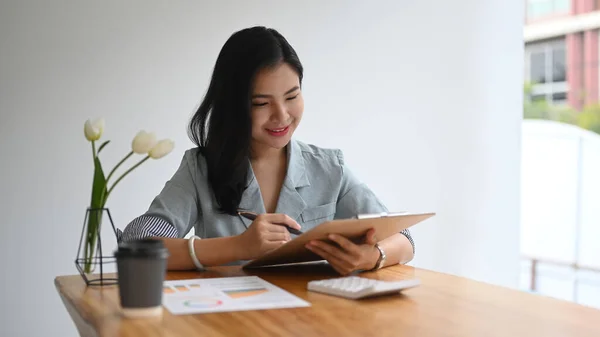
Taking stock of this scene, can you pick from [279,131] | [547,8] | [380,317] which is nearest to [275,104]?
[279,131]

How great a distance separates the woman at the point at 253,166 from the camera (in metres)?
1.78

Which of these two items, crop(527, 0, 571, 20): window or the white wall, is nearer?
the white wall

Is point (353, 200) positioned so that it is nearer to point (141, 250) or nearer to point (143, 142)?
point (143, 142)

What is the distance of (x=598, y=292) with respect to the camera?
4.47 meters

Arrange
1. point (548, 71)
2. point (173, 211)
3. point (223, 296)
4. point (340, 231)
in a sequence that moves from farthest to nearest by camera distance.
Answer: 1. point (548, 71)
2. point (173, 211)
3. point (340, 231)
4. point (223, 296)

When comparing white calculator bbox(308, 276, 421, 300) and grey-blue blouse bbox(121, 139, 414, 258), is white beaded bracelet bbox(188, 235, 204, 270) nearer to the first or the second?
grey-blue blouse bbox(121, 139, 414, 258)

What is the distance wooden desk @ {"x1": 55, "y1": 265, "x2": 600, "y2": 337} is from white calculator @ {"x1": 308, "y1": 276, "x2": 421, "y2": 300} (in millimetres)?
15

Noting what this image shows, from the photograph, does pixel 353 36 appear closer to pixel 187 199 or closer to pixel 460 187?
pixel 460 187

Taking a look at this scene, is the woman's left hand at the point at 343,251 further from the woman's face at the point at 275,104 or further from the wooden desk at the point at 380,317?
the woman's face at the point at 275,104

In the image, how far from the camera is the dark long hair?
1788mm

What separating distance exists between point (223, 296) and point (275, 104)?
0.68 meters

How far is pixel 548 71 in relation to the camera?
1438 centimetres

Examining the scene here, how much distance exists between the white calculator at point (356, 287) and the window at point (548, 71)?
13731 millimetres

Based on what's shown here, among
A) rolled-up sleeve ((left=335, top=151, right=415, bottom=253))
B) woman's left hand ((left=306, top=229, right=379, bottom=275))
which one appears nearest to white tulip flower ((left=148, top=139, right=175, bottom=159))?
woman's left hand ((left=306, top=229, right=379, bottom=275))
